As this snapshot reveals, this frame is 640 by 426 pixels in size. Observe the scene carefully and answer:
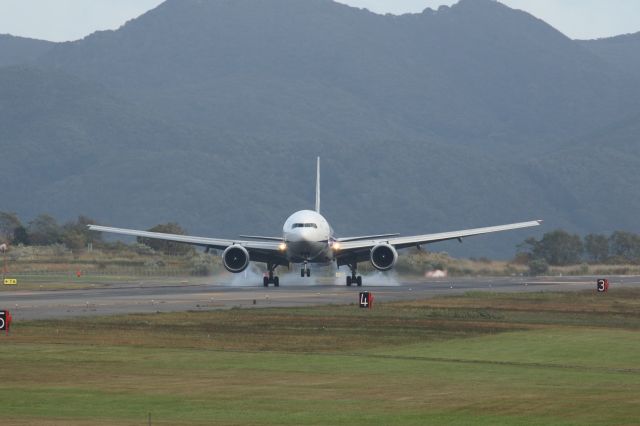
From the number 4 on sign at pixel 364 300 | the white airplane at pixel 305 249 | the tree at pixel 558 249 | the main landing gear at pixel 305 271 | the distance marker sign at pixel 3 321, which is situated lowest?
the distance marker sign at pixel 3 321

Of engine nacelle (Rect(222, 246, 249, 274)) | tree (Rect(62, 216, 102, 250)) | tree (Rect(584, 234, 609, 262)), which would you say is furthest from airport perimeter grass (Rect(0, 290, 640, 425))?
tree (Rect(584, 234, 609, 262))

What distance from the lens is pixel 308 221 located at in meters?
83.2

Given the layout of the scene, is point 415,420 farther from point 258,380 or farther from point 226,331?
point 226,331

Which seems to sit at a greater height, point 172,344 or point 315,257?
point 315,257

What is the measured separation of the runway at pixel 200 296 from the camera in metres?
56.2

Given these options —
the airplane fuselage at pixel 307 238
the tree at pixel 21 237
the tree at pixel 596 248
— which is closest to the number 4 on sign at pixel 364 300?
the airplane fuselage at pixel 307 238

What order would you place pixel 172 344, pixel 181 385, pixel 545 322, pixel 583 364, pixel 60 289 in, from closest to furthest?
pixel 181 385 < pixel 583 364 < pixel 172 344 < pixel 545 322 < pixel 60 289

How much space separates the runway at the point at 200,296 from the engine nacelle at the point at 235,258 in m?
1.28

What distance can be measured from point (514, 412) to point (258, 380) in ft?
23.5

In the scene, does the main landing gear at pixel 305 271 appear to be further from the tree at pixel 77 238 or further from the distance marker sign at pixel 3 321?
the tree at pixel 77 238

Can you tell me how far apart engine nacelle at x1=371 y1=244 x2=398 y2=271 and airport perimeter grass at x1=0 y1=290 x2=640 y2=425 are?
102 feet

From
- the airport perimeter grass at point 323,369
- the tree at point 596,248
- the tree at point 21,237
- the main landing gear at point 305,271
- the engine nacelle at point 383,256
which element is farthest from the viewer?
the tree at point 596,248

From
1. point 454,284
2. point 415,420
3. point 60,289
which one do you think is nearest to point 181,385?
point 415,420

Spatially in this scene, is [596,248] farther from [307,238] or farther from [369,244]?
[307,238]
